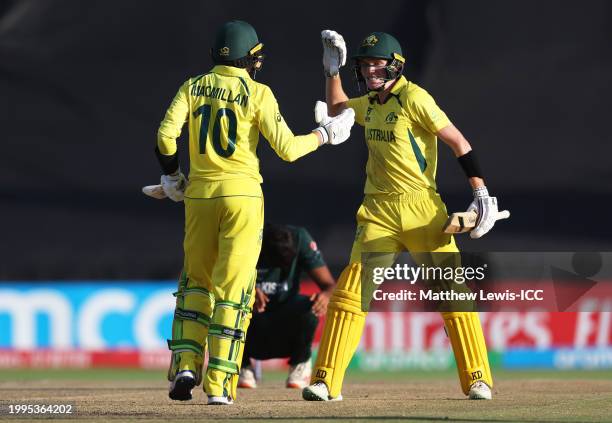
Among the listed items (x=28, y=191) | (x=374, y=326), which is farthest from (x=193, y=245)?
(x=28, y=191)

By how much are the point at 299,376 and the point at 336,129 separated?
2.66 m

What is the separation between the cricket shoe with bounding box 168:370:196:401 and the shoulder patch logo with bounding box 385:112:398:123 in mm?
1704

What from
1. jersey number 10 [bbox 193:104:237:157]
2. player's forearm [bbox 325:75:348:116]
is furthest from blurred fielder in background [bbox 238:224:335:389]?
jersey number 10 [bbox 193:104:237:157]

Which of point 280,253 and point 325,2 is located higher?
point 325,2

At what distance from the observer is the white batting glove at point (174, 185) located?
686 centimetres

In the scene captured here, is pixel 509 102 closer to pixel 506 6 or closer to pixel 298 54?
pixel 506 6

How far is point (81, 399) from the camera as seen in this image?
745cm

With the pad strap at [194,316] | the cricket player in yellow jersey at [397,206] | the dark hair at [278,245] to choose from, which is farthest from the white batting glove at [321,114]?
the dark hair at [278,245]

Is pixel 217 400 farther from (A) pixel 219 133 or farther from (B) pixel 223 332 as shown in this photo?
(A) pixel 219 133

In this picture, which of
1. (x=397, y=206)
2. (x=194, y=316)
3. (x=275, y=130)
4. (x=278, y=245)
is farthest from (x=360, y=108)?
(x=278, y=245)

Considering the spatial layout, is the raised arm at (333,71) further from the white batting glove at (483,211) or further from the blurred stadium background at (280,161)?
the blurred stadium background at (280,161)

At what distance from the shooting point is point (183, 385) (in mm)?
6570

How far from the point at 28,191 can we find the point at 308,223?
273cm

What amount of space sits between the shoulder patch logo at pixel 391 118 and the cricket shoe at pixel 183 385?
170 cm
